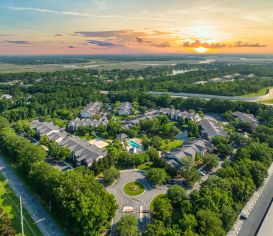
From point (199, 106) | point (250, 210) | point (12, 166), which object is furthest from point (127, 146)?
point (199, 106)

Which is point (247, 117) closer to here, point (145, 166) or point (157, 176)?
point (145, 166)

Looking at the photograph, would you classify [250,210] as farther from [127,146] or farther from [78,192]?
[127,146]

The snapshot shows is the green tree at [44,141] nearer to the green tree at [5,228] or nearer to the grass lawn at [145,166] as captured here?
the grass lawn at [145,166]

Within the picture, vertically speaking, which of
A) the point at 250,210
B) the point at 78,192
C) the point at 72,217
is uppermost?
the point at 78,192

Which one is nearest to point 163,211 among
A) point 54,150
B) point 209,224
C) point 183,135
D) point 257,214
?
point 209,224

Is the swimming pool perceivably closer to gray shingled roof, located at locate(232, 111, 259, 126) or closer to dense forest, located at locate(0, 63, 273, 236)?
dense forest, located at locate(0, 63, 273, 236)

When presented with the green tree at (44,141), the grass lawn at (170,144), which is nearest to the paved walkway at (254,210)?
the grass lawn at (170,144)


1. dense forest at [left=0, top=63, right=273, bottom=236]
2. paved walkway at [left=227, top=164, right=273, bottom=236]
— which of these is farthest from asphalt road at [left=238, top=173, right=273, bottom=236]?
dense forest at [left=0, top=63, right=273, bottom=236]
